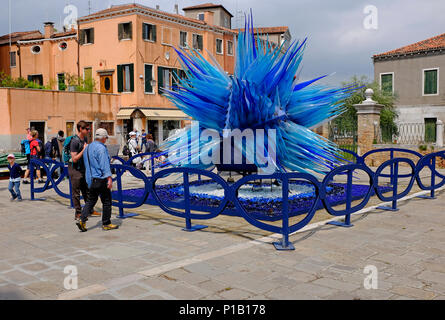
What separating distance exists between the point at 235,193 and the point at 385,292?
242 centimetres

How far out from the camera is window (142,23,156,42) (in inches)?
1156

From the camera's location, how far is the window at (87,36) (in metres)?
30.6

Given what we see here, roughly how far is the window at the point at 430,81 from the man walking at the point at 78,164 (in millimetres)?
25803

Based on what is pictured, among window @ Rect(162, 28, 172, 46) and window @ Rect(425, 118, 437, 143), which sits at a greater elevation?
window @ Rect(162, 28, 172, 46)

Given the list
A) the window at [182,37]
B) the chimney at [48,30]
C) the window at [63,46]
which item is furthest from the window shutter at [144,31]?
the chimney at [48,30]

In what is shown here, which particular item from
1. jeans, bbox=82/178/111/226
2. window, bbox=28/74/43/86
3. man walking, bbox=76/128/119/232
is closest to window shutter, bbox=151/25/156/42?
window, bbox=28/74/43/86

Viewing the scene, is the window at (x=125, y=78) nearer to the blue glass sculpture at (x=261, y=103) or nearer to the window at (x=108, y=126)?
the window at (x=108, y=126)

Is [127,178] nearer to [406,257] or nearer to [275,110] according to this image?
[275,110]

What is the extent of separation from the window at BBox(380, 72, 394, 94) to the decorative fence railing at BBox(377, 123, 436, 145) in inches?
467

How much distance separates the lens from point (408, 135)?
17.5 metres

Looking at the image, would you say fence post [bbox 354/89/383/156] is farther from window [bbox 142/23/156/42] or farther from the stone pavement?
window [bbox 142/23/156/42]
